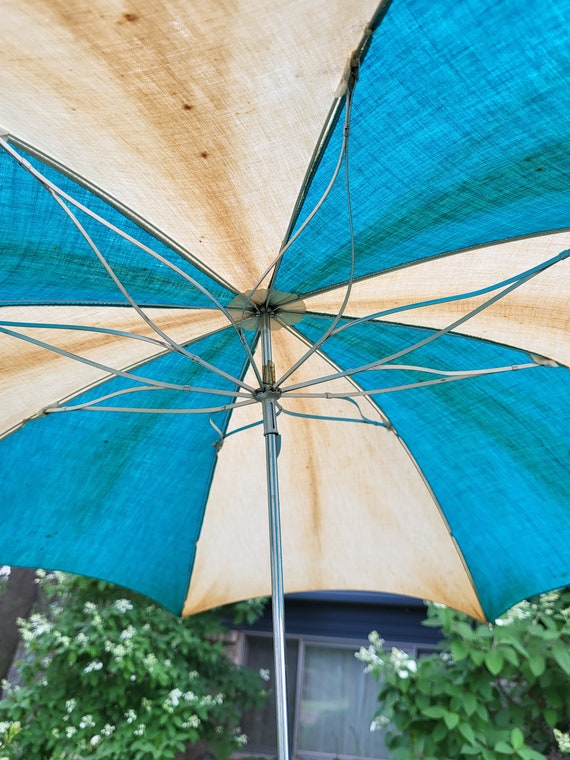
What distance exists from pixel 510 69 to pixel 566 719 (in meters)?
3.40

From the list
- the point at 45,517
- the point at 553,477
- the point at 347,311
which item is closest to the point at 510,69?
the point at 347,311

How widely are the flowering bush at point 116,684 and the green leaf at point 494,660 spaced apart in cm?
166

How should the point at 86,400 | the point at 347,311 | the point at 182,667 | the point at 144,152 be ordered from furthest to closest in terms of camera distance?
the point at 182,667
the point at 86,400
the point at 347,311
the point at 144,152

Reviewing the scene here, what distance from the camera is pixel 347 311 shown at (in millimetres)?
1857

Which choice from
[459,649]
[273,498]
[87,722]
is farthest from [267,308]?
[87,722]

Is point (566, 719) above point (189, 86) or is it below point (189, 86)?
below

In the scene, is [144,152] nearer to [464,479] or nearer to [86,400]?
[86,400]

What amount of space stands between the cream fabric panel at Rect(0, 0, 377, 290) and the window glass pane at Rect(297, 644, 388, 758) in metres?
4.12

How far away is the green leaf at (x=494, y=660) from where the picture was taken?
3.05m

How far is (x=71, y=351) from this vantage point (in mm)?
1878

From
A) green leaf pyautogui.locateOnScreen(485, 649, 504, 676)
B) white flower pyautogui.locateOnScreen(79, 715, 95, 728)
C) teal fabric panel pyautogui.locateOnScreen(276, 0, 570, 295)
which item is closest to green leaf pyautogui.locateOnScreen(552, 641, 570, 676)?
green leaf pyautogui.locateOnScreen(485, 649, 504, 676)

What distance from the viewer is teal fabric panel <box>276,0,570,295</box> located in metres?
1.01

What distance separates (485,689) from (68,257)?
2.93 meters

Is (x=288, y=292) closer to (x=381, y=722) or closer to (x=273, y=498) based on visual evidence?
(x=273, y=498)
